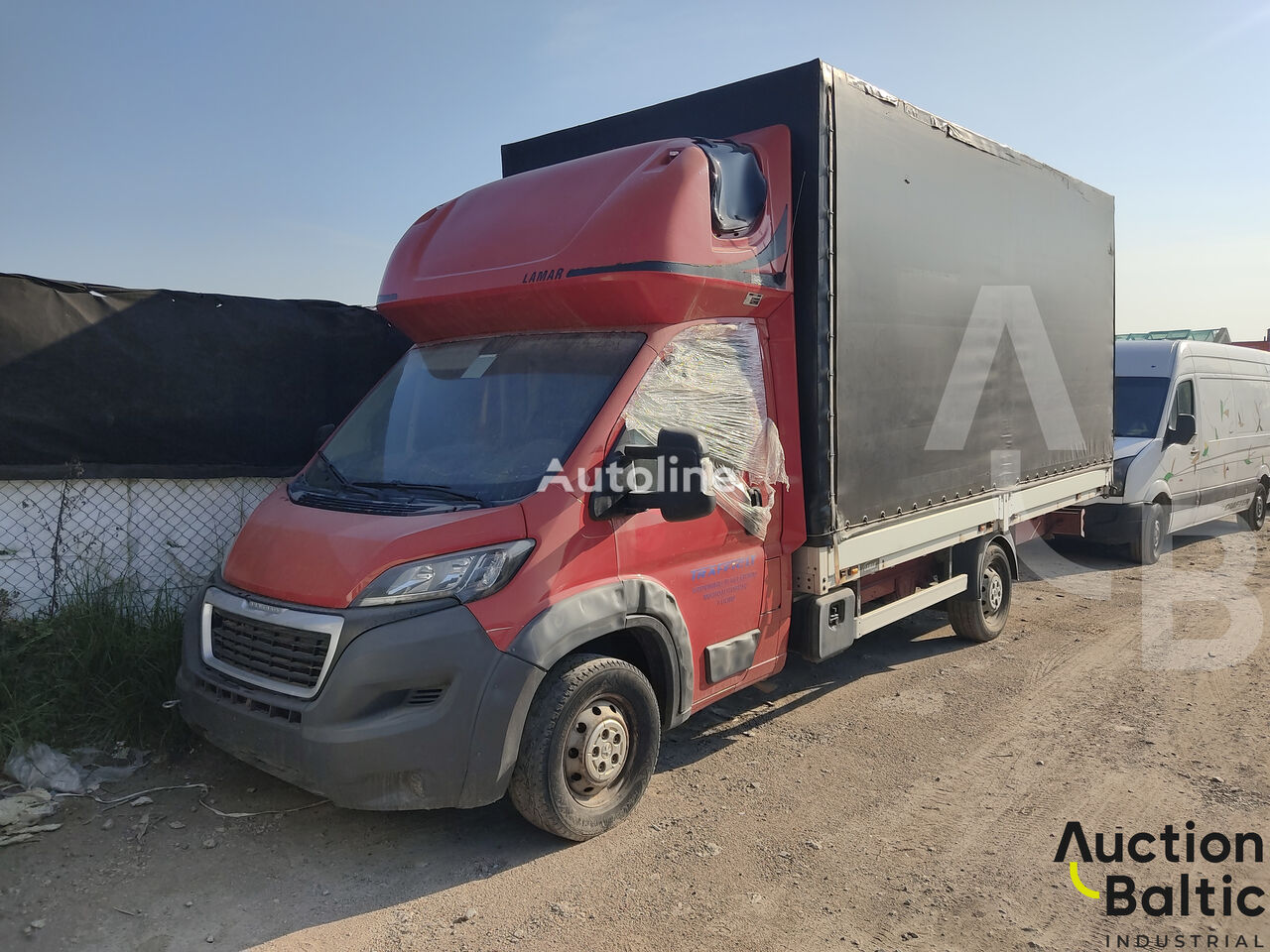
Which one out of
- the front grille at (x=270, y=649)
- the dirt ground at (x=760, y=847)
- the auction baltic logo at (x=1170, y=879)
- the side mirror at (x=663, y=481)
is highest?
the side mirror at (x=663, y=481)

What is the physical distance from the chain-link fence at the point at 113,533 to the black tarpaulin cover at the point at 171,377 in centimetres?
10

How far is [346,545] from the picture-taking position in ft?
11.4

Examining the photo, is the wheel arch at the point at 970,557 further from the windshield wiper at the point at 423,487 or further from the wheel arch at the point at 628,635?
the windshield wiper at the point at 423,487

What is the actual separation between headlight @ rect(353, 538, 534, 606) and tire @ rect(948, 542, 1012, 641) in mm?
4304

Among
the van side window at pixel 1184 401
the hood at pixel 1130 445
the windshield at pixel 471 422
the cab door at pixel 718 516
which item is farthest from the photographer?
the van side window at pixel 1184 401

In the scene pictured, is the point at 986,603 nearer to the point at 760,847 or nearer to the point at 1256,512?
the point at 760,847

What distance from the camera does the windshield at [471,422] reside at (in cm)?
376

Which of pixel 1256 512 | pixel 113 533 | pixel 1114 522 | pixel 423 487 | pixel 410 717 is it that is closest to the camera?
pixel 410 717

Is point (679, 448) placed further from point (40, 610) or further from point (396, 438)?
point (40, 610)

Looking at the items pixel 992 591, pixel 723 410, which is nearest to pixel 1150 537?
pixel 992 591

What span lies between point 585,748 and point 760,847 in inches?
34.7

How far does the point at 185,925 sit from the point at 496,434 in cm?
223

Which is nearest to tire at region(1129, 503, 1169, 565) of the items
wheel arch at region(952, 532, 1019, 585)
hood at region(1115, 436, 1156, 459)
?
hood at region(1115, 436, 1156, 459)

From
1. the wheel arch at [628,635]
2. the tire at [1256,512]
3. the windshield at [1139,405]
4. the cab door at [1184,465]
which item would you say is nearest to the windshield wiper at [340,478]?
the wheel arch at [628,635]
